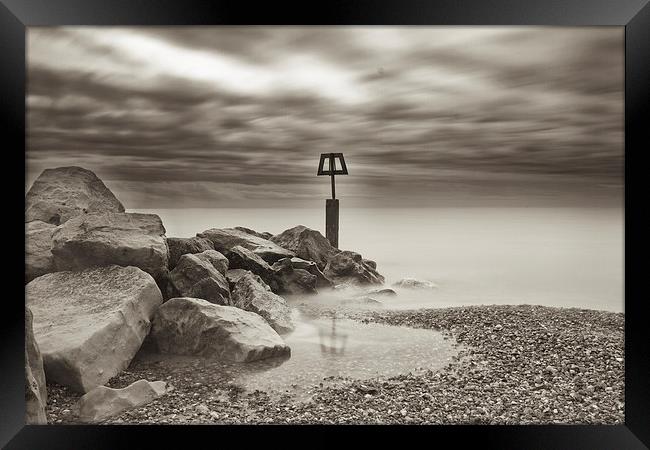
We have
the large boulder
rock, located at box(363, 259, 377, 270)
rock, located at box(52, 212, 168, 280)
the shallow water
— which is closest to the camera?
the large boulder

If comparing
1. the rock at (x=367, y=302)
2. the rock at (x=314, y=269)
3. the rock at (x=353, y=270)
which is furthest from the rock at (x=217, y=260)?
the rock at (x=367, y=302)

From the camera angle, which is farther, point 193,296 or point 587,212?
point 193,296

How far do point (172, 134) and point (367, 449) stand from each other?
1.95m

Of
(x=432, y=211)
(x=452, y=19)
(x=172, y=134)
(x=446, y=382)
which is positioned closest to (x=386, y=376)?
(x=446, y=382)

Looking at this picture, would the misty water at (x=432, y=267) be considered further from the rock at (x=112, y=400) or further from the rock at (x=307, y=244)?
the rock at (x=112, y=400)

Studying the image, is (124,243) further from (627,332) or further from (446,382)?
(627,332)

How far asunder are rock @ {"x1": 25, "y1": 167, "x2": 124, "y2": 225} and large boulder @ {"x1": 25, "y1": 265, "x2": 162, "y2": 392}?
33 centimetres

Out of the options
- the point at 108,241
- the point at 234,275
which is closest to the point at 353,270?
the point at 234,275

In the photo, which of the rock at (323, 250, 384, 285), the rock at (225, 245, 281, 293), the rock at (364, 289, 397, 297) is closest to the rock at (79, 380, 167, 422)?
the rock at (225, 245, 281, 293)

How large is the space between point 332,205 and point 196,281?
34.5 inches

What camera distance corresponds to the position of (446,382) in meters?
2.32

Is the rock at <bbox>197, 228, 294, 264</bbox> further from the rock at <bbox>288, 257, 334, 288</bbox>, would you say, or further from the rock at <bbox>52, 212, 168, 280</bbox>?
the rock at <bbox>52, 212, 168, 280</bbox>

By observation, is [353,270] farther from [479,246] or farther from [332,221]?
[479,246]

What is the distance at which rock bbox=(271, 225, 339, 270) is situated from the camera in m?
2.55
